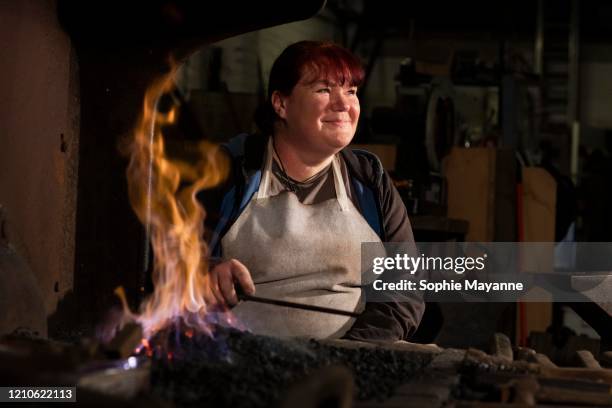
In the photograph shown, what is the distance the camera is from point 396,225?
286 cm

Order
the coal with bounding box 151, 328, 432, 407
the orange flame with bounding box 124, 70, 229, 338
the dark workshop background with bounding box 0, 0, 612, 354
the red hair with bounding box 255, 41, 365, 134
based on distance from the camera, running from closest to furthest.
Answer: the coal with bounding box 151, 328, 432, 407
the dark workshop background with bounding box 0, 0, 612, 354
the orange flame with bounding box 124, 70, 229, 338
the red hair with bounding box 255, 41, 365, 134

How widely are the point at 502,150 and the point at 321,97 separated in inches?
115

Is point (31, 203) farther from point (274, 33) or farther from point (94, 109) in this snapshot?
point (274, 33)

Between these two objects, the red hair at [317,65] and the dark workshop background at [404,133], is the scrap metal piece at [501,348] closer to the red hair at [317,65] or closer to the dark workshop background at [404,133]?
the dark workshop background at [404,133]

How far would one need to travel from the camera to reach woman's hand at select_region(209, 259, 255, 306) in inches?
97.0

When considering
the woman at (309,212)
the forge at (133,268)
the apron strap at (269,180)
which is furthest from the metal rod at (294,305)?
the apron strap at (269,180)

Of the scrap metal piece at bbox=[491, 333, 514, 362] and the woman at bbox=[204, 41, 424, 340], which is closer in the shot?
the scrap metal piece at bbox=[491, 333, 514, 362]

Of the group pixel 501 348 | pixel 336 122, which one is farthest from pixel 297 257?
pixel 501 348

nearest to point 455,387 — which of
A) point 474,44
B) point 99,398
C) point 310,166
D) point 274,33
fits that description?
point 99,398

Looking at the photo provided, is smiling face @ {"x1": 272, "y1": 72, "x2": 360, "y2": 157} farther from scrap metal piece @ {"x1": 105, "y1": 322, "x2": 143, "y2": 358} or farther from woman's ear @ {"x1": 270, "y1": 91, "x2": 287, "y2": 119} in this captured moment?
scrap metal piece @ {"x1": 105, "y1": 322, "x2": 143, "y2": 358}

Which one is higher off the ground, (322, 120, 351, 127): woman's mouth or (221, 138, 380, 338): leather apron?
(322, 120, 351, 127): woman's mouth

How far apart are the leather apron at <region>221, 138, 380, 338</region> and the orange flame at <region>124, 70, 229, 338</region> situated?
14 cm

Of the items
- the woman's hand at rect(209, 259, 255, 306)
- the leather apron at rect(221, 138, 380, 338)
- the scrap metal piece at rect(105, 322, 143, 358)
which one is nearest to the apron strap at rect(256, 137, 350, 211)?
the leather apron at rect(221, 138, 380, 338)

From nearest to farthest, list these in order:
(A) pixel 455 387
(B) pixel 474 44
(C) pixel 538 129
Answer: (A) pixel 455 387, (C) pixel 538 129, (B) pixel 474 44
